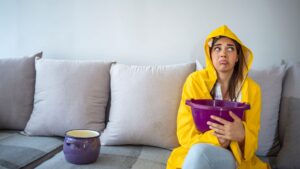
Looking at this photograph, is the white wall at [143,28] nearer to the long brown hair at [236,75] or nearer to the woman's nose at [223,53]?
the long brown hair at [236,75]

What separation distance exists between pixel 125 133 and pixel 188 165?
58 centimetres

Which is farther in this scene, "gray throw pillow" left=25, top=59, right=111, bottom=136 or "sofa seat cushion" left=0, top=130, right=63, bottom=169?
"gray throw pillow" left=25, top=59, right=111, bottom=136

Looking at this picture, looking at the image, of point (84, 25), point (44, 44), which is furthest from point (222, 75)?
point (44, 44)

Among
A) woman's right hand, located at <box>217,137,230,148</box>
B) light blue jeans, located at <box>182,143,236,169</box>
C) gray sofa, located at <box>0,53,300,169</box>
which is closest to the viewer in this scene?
light blue jeans, located at <box>182,143,236,169</box>

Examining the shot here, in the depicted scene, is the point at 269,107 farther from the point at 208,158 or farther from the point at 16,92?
the point at 16,92

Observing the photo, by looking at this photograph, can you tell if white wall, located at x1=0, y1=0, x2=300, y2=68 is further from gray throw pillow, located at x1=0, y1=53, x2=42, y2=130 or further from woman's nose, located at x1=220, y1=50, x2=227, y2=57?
woman's nose, located at x1=220, y1=50, x2=227, y2=57

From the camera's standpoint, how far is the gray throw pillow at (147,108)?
1523 millimetres

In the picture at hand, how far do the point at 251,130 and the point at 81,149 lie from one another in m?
0.71

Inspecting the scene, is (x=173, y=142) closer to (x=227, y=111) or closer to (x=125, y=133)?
(x=125, y=133)

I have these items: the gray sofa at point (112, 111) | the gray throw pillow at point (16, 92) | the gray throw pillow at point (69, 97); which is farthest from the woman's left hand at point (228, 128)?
the gray throw pillow at point (16, 92)

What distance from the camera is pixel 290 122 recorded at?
1.42 metres

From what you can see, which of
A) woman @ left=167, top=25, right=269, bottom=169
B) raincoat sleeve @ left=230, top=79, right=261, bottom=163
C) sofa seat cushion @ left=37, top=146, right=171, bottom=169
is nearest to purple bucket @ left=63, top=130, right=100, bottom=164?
sofa seat cushion @ left=37, top=146, right=171, bottom=169

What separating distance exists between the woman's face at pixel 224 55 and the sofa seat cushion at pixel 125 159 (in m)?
0.51

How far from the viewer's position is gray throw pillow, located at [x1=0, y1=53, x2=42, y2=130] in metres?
1.78
